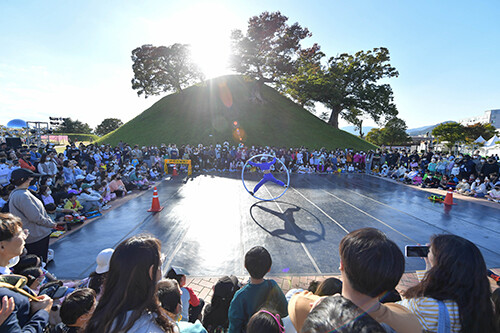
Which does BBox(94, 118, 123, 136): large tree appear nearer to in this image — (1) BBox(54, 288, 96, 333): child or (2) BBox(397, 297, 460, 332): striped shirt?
(1) BBox(54, 288, 96, 333): child

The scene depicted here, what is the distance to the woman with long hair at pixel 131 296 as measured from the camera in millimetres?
1569

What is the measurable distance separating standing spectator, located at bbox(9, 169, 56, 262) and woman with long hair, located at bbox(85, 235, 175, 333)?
4.11 m

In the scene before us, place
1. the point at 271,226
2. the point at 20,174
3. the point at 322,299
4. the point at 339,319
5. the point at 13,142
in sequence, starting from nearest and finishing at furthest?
1. the point at 339,319
2. the point at 322,299
3. the point at 20,174
4. the point at 271,226
5. the point at 13,142

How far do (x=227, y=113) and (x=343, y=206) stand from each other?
1236 inches

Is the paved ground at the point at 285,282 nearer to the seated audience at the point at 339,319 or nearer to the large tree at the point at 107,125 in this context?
the seated audience at the point at 339,319

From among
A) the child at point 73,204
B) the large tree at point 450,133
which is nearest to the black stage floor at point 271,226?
the child at point 73,204

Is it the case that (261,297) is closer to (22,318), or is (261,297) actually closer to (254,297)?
(254,297)

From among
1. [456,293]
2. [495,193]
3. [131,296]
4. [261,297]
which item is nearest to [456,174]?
[495,193]

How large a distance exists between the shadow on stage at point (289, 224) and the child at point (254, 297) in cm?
437

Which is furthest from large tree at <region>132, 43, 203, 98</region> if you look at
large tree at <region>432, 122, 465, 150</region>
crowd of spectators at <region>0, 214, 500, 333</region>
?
large tree at <region>432, 122, 465, 150</region>

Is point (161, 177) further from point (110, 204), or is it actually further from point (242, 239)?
point (242, 239)

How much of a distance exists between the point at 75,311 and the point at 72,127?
75879mm

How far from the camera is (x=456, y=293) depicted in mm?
1936

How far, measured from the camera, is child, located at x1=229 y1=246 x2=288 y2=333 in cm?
264
